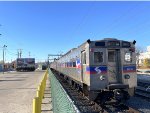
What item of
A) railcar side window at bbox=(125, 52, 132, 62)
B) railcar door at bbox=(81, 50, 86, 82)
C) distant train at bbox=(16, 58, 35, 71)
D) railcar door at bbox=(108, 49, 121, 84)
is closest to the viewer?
railcar door at bbox=(108, 49, 121, 84)

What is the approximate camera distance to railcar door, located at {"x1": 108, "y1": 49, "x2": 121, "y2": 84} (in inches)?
595

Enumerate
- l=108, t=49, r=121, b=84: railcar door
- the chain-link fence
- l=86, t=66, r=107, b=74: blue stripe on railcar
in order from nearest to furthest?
the chain-link fence
l=86, t=66, r=107, b=74: blue stripe on railcar
l=108, t=49, r=121, b=84: railcar door

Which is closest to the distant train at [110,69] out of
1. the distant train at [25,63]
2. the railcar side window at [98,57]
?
the railcar side window at [98,57]

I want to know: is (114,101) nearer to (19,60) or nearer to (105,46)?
(105,46)

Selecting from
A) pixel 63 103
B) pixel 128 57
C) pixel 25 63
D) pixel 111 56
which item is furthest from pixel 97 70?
pixel 25 63

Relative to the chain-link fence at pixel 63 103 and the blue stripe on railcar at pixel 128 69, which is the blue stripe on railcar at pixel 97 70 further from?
the chain-link fence at pixel 63 103

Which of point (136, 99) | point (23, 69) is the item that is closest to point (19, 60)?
point (23, 69)

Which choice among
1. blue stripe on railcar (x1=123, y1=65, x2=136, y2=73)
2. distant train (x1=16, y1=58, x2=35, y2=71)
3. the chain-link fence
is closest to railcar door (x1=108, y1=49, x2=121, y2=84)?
blue stripe on railcar (x1=123, y1=65, x2=136, y2=73)

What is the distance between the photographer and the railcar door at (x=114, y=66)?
15102 millimetres

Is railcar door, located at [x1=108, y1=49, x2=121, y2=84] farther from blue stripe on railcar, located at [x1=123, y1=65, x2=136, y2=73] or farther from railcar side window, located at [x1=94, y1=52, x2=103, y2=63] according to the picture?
railcar side window, located at [x1=94, y1=52, x2=103, y2=63]

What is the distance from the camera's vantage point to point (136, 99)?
17.8m

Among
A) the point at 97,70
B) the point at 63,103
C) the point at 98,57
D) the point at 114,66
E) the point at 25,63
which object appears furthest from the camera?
the point at 25,63

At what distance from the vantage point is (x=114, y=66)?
599 inches

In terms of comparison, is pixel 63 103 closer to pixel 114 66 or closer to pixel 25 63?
pixel 114 66
